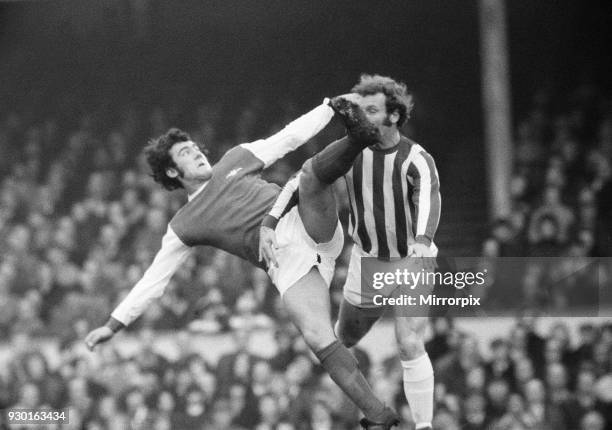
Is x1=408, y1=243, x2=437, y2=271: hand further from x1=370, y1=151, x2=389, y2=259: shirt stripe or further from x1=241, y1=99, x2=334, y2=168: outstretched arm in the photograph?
x1=241, y1=99, x2=334, y2=168: outstretched arm

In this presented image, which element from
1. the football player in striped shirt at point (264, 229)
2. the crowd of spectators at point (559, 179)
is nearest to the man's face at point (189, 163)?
the football player in striped shirt at point (264, 229)

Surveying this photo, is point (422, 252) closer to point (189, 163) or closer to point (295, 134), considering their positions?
point (295, 134)

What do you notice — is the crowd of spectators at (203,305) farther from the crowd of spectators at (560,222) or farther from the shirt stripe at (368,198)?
the shirt stripe at (368,198)

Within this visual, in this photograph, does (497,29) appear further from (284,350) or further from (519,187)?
(284,350)

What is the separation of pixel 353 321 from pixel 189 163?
117 centimetres

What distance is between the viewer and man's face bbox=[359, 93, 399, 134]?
5.82 meters

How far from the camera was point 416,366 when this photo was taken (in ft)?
19.1

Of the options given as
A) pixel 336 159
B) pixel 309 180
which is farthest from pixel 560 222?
pixel 336 159

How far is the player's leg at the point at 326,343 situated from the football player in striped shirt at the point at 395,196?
0.31 m

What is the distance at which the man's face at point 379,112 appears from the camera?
582cm

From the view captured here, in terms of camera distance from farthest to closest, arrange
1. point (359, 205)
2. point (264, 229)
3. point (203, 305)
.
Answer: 1. point (203, 305)
2. point (359, 205)
3. point (264, 229)

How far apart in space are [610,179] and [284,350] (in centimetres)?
332

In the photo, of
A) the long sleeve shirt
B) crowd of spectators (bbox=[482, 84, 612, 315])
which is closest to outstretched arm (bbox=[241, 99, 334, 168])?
the long sleeve shirt

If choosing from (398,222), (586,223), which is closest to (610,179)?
(586,223)
